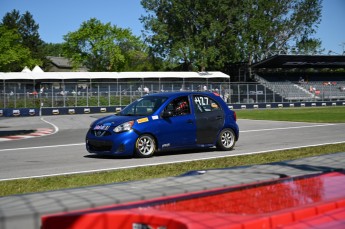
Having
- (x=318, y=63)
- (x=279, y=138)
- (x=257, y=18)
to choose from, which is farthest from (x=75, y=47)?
(x=279, y=138)

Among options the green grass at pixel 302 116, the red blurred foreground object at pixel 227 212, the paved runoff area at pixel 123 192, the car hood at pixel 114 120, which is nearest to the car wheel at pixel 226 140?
the car hood at pixel 114 120

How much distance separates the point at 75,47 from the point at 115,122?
234 feet

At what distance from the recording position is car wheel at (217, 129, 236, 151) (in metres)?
12.8

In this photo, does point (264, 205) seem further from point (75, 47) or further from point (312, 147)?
point (75, 47)

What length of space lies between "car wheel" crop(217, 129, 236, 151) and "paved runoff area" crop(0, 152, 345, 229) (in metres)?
7.26

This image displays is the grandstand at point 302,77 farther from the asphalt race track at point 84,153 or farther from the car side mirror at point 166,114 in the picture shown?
the car side mirror at point 166,114

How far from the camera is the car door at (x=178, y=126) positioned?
39.1 ft

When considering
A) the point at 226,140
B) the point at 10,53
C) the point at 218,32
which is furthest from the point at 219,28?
the point at 226,140

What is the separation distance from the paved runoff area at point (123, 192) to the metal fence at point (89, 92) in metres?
33.8

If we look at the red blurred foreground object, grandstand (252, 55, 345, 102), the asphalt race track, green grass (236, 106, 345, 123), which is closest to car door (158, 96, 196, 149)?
the asphalt race track

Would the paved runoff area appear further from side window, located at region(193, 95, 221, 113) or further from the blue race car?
side window, located at region(193, 95, 221, 113)

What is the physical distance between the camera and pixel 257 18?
6556 cm

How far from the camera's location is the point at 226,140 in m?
13.0

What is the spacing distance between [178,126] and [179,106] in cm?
53
